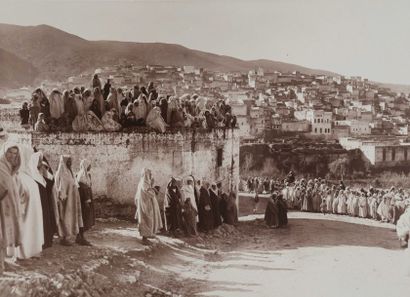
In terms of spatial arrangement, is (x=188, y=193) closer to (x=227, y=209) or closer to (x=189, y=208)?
(x=189, y=208)

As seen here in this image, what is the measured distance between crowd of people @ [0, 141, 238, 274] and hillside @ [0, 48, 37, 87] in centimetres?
473

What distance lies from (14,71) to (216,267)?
6.91m

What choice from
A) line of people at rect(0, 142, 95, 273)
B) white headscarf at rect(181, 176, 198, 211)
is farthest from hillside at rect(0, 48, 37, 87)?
line of people at rect(0, 142, 95, 273)

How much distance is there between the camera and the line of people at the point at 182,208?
262 inches

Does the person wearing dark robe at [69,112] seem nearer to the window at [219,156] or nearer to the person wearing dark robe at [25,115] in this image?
the person wearing dark robe at [25,115]

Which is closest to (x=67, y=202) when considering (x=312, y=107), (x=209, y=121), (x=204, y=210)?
(x=204, y=210)

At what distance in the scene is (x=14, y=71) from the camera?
34.4ft

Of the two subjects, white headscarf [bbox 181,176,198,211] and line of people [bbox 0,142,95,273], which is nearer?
line of people [bbox 0,142,95,273]

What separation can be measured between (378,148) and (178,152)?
19.0m

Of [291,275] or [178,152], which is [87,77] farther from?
[291,275]

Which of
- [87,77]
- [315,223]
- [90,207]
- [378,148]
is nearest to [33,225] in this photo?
[90,207]

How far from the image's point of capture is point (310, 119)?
38812mm

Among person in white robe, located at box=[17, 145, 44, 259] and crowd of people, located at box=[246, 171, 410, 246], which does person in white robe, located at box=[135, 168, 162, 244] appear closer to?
person in white robe, located at box=[17, 145, 44, 259]

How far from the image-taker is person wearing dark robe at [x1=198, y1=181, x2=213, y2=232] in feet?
26.7
